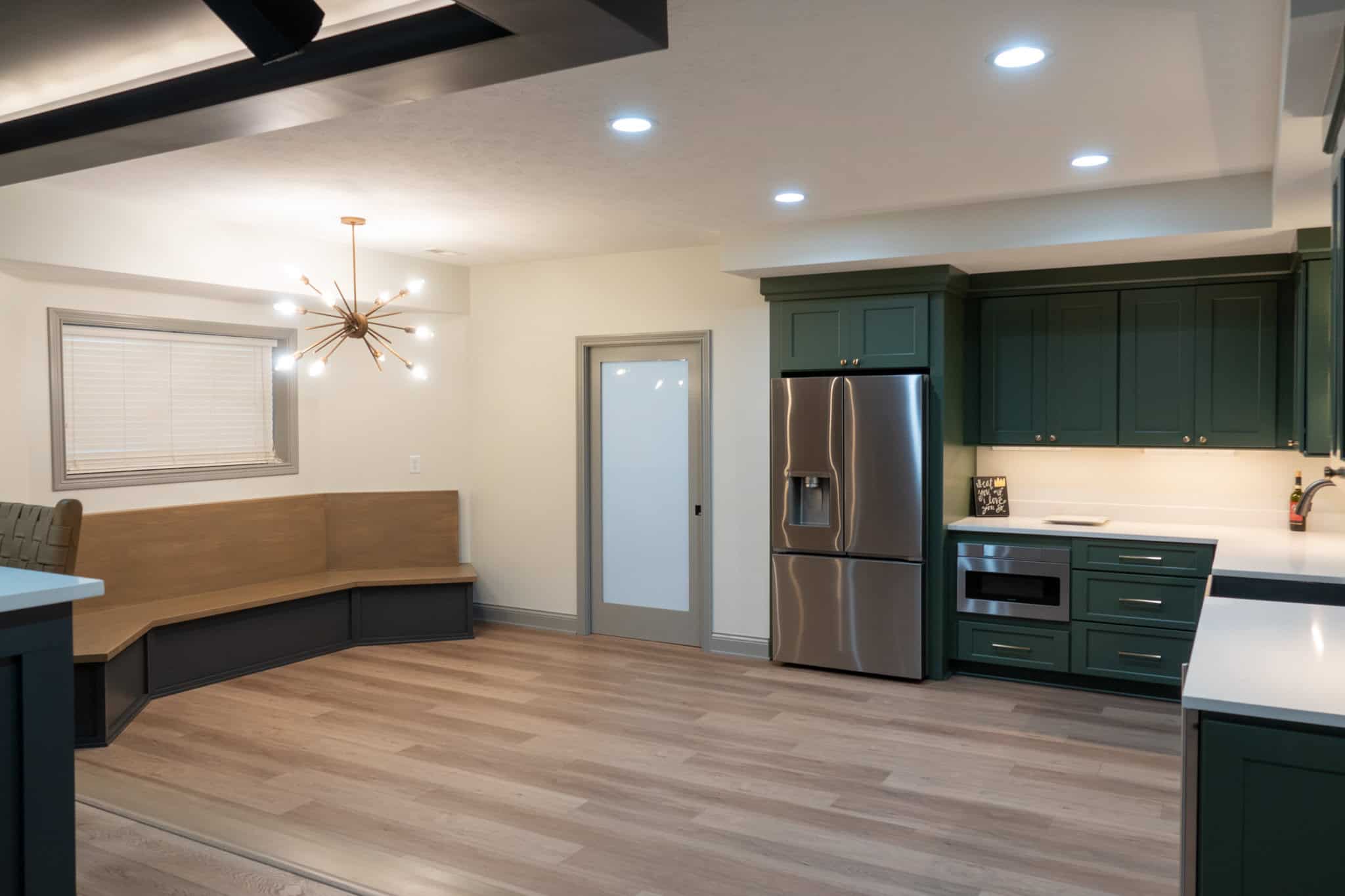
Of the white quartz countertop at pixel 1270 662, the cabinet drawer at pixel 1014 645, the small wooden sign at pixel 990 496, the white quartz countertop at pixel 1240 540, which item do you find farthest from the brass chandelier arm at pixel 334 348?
the white quartz countertop at pixel 1270 662

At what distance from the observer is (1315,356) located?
4.34 metres

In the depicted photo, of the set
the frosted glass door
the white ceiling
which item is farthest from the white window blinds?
the frosted glass door

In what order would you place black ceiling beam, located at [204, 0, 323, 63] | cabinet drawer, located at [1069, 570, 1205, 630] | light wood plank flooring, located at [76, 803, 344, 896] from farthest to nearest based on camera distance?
cabinet drawer, located at [1069, 570, 1205, 630] < light wood plank flooring, located at [76, 803, 344, 896] < black ceiling beam, located at [204, 0, 323, 63]

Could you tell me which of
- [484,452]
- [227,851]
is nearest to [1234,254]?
[484,452]

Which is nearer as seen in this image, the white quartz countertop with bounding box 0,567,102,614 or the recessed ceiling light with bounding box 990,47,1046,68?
the white quartz countertop with bounding box 0,567,102,614

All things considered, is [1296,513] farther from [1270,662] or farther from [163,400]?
[163,400]

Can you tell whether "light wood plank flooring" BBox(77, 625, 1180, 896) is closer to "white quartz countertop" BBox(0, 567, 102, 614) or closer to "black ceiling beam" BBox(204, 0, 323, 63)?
"white quartz countertop" BBox(0, 567, 102, 614)

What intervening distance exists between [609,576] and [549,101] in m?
3.82

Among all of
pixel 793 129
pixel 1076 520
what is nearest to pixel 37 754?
pixel 793 129

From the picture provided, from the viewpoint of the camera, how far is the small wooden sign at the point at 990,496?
224 inches

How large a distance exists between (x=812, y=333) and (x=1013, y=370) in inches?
45.8

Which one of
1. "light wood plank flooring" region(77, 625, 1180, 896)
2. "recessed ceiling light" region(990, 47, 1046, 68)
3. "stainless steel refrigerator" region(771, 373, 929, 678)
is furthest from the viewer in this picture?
A: "stainless steel refrigerator" region(771, 373, 929, 678)

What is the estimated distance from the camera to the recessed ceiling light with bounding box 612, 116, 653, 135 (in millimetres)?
3400

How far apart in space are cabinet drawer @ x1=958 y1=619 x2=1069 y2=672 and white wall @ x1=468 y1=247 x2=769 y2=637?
1.17 m
